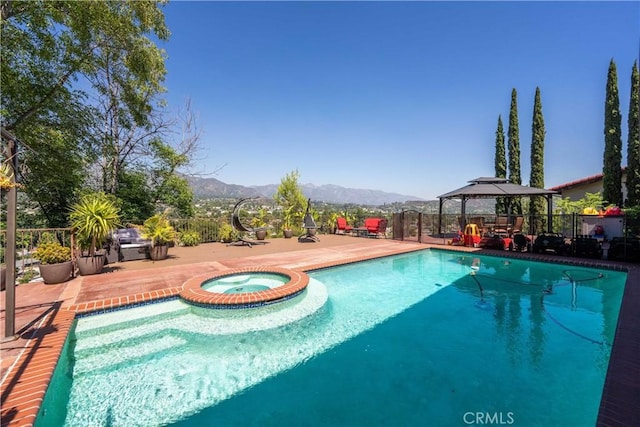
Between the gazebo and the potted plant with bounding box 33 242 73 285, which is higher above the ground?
the gazebo

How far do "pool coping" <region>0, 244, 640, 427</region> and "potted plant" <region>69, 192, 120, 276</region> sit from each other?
2193 mm

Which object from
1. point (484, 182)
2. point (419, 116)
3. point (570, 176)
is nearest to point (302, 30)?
point (419, 116)

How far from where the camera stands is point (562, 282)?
648 centimetres

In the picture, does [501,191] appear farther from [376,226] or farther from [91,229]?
[91,229]

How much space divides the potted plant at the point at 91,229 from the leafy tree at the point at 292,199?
28.2 feet

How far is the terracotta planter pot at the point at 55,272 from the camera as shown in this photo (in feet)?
17.2

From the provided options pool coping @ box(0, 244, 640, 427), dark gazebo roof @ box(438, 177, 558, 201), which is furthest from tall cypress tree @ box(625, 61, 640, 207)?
pool coping @ box(0, 244, 640, 427)

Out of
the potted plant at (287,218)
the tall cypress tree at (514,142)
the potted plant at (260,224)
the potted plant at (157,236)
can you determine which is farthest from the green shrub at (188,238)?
the tall cypress tree at (514,142)

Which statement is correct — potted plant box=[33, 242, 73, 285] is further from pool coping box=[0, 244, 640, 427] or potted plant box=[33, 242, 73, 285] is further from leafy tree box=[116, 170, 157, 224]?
leafy tree box=[116, 170, 157, 224]

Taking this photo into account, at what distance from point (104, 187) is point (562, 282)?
16.2m

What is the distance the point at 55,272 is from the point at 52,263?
192mm

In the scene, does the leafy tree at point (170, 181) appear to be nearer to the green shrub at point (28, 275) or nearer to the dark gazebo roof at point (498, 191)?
the green shrub at point (28, 275)

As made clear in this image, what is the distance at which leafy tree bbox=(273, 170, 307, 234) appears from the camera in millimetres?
14305

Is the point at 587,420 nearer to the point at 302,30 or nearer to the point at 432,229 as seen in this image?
the point at 432,229
